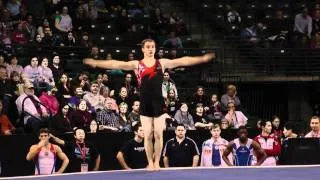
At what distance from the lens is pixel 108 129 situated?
45.5 ft

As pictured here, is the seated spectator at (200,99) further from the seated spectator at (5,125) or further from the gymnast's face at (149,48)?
the gymnast's face at (149,48)

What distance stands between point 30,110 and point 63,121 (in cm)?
69

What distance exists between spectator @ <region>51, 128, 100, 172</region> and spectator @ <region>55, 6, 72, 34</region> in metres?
5.83

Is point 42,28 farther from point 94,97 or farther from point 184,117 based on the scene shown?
point 184,117

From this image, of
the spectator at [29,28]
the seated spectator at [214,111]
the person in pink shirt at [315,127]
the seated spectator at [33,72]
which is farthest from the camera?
the spectator at [29,28]

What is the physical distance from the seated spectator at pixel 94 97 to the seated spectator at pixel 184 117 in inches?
62.5

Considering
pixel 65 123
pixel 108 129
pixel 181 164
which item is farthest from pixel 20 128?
pixel 181 164

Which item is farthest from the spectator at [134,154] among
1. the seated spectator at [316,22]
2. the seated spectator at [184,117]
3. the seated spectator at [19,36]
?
the seated spectator at [316,22]

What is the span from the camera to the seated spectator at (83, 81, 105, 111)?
14.6 m

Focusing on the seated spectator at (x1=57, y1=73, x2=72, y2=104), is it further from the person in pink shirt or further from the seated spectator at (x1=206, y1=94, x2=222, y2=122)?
the person in pink shirt

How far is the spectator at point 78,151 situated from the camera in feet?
41.7

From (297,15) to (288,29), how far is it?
0.51m

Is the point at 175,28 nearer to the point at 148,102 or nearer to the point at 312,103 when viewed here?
the point at 312,103

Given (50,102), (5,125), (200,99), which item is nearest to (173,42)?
(200,99)
